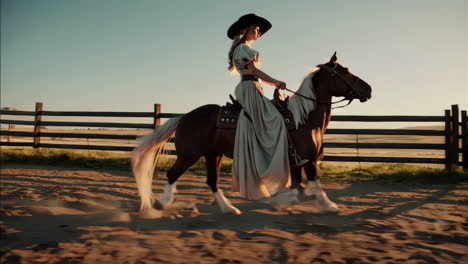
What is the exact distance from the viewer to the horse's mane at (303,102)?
12.9 feet

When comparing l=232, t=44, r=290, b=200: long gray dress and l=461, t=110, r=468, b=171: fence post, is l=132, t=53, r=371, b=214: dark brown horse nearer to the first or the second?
l=232, t=44, r=290, b=200: long gray dress

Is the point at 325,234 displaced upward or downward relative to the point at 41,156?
downward

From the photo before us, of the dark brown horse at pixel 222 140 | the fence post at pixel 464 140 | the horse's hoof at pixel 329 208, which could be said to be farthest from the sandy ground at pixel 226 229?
the fence post at pixel 464 140

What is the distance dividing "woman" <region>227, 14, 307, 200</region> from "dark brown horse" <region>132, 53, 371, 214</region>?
0.20m

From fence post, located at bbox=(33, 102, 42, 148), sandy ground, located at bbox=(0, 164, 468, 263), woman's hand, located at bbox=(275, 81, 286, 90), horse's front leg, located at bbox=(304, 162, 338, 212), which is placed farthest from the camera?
fence post, located at bbox=(33, 102, 42, 148)

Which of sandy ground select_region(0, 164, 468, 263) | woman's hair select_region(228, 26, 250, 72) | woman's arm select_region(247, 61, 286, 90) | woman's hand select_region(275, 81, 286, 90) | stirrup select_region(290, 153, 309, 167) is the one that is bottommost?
sandy ground select_region(0, 164, 468, 263)

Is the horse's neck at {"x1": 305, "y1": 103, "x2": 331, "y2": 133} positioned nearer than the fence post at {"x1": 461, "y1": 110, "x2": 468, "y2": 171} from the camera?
Yes

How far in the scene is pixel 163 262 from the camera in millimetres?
2340

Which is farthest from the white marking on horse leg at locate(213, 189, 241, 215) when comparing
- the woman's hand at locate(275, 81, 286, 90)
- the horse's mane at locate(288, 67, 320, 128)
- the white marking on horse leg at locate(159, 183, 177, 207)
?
the woman's hand at locate(275, 81, 286, 90)

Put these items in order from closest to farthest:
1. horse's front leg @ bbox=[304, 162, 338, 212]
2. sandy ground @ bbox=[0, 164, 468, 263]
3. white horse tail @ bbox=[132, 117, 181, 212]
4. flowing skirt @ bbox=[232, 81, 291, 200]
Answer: sandy ground @ bbox=[0, 164, 468, 263]
flowing skirt @ bbox=[232, 81, 291, 200]
horse's front leg @ bbox=[304, 162, 338, 212]
white horse tail @ bbox=[132, 117, 181, 212]

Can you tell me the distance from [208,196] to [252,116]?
191cm

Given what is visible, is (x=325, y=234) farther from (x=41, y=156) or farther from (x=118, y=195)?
(x=41, y=156)

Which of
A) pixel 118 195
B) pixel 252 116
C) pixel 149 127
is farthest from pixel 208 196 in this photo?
pixel 149 127

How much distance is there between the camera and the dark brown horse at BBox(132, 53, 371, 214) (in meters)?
3.94
